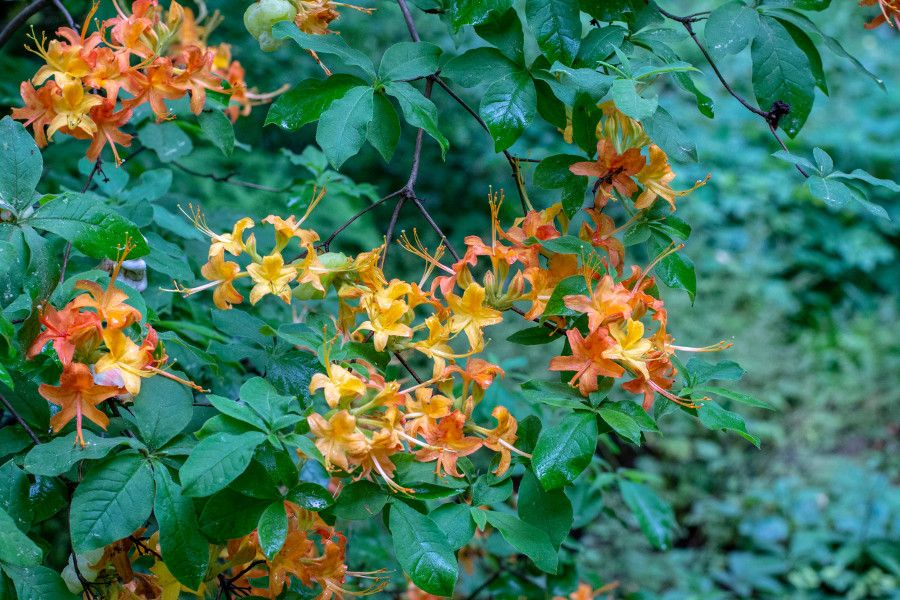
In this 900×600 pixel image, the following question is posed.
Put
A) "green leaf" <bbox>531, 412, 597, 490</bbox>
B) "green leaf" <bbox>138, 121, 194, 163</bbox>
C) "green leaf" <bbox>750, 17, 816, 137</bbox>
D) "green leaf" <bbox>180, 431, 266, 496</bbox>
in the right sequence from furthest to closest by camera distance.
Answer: "green leaf" <bbox>138, 121, 194, 163</bbox>
"green leaf" <bbox>750, 17, 816, 137</bbox>
"green leaf" <bbox>531, 412, 597, 490</bbox>
"green leaf" <bbox>180, 431, 266, 496</bbox>

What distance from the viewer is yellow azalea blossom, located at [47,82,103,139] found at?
93 cm

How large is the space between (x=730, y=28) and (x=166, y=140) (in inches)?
31.7

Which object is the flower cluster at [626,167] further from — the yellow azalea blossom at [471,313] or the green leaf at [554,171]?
the yellow azalea blossom at [471,313]

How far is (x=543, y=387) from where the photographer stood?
0.88 m

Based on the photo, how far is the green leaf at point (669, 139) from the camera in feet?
2.99

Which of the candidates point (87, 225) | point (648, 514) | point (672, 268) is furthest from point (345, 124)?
point (648, 514)

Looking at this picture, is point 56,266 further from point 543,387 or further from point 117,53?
point 543,387

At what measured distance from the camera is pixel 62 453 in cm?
78

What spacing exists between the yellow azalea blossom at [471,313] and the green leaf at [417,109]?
153 mm

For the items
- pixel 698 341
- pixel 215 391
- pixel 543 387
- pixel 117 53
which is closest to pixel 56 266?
pixel 117 53

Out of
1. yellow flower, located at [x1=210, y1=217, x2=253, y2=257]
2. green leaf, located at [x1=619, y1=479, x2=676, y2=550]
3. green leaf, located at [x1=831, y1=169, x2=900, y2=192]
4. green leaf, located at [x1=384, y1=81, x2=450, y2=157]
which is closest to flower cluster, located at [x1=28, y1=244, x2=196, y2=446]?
yellow flower, located at [x1=210, y1=217, x2=253, y2=257]

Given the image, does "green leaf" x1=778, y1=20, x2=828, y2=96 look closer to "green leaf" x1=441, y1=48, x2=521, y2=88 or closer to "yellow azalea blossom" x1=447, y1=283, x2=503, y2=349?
"green leaf" x1=441, y1=48, x2=521, y2=88

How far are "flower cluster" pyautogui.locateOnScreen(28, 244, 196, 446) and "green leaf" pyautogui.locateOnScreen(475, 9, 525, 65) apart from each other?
44 centimetres

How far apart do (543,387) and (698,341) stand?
2.95 m
